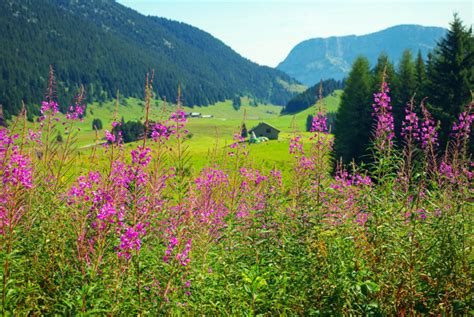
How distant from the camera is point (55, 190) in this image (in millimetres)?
5855

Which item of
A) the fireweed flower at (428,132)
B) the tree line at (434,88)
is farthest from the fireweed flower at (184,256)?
the tree line at (434,88)

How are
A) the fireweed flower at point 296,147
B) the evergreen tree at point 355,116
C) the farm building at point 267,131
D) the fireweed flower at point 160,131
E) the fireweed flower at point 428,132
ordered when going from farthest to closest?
the farm building at point 267,131
the evergreen tree at point 355,116
the fireweed flower at point 296,147
the fireweed flower at point 428,132
the fireweed flower at point 160,131

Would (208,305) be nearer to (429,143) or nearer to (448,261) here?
(448,261)

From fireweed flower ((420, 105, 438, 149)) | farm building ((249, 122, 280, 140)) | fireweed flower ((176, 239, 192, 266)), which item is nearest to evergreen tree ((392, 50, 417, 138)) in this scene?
fireweed flower ((420, 105, 438, 149))

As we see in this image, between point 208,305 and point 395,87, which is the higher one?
point 395,87

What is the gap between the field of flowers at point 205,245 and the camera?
4512mm

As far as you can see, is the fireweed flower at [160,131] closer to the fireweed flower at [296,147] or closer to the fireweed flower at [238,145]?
the fireweed flower at [238,145]

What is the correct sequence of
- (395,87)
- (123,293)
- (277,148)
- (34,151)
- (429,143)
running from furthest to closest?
(277,148)
(395,87)
(34,151)
(429,143)
(123,293)

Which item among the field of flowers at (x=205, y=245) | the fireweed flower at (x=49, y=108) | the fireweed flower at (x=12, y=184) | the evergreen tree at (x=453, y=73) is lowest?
the field of flowers at (x=205, y=245)

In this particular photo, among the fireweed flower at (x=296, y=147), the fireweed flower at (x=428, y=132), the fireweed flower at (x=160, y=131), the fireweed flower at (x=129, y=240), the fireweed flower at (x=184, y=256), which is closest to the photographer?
the fireweed flower at (x=129, y=240)

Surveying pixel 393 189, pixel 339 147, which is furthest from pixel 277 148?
pixel 393 189

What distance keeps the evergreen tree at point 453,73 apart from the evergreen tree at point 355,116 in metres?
6.86

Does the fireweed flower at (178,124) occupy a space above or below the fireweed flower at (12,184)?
above

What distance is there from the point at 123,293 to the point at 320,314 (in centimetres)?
258
